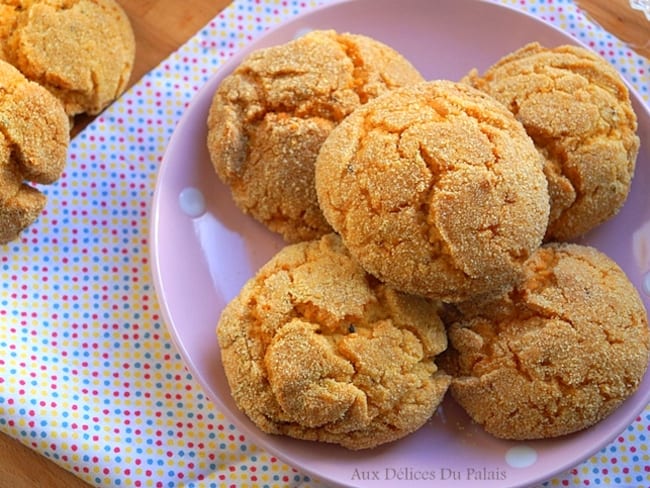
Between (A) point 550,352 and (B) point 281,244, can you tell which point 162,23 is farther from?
(A) point 550,352

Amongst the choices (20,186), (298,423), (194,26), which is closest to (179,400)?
(298,423)

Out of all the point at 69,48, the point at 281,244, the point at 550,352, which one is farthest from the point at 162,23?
the point at 550,352

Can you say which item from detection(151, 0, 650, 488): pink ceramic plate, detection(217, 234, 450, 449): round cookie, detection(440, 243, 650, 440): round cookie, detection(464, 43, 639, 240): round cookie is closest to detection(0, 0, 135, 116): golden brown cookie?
detection(151, 0, 650, 488): pink ceramic plate

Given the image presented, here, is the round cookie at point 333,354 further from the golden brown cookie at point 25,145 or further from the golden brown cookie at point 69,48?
the golden brown cookie at point 69,48

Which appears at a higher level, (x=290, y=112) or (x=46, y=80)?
(x=290, y=112)

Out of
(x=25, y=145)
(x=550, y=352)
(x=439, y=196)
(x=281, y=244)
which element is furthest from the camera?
(x=281, y=244)

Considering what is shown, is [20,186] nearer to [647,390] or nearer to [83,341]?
[83,341]

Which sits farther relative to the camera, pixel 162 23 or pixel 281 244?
pixel 162 23
